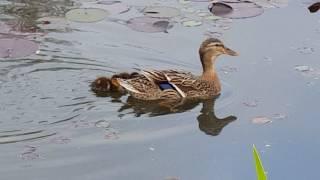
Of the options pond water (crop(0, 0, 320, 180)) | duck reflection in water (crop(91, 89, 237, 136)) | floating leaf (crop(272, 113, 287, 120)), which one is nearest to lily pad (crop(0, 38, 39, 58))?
pond water (crop(0, 0, 320, 180))

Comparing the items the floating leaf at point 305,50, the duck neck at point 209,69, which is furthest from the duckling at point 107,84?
the floating leaf at point 305,50

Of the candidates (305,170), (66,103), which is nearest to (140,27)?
(66,103)

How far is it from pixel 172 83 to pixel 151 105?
27 cm

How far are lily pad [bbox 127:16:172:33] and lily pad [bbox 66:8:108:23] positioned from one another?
0.33 meters

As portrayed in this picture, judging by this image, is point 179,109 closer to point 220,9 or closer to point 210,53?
point 210,53

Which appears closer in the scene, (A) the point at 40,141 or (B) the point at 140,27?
(A) the point at 40,141

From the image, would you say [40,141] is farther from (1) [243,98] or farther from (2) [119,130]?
(1) [243,98]

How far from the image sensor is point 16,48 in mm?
6625

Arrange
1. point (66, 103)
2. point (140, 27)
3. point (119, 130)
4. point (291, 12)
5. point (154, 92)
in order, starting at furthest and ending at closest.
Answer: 1. point (291, 12)
2. point (140, 27)
3. point (154, 92)
4. point (66, 103)
5. point (119, 130)

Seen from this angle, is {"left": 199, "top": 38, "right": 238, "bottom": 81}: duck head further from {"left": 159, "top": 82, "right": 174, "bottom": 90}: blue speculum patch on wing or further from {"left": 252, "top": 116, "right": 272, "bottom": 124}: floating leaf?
{"left": 252, "top": 116, "right": 272, "bottom": 124}: floating leaf

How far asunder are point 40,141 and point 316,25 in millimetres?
3560

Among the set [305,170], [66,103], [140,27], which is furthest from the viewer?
[140,27]

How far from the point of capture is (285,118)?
5.81m

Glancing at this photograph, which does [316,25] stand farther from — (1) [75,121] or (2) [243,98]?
(1) [75,121]
